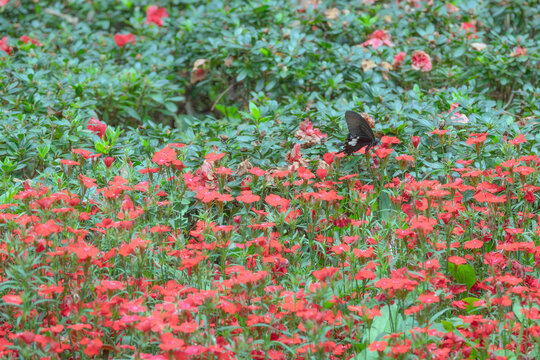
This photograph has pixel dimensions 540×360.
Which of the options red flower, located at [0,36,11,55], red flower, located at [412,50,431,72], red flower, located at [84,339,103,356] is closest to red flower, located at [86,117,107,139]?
red flower, located at [0,36,11,55]

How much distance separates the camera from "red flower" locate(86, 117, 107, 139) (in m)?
3.59

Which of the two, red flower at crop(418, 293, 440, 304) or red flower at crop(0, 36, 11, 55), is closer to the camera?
red flower at crop(418, 293, 440, 304)

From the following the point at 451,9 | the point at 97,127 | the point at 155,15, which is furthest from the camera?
the point at 155,15

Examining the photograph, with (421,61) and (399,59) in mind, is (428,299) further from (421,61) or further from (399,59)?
(399,59)

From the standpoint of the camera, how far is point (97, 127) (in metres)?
3.63

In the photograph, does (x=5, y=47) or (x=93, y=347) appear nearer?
(x=93, y=347)

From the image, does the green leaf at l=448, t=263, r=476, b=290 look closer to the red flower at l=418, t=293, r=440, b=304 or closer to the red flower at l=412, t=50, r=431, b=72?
the red flower at l=418, t=293, r=440, b=304

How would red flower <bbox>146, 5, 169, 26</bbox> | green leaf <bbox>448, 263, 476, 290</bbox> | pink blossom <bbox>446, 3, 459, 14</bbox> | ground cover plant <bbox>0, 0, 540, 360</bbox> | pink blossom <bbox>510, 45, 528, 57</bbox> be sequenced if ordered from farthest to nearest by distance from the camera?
red flower <bbox>146, 5, 169, 26</bbox> < pink blossom <bbox>446, 3, 459, 14</bbox> < pink blossom <bbox>510, 45, 528, 57</bbox> < green leaf <bbox>448, 263, 476, 290</bbox> < ground cover plant <bbox>0, 0, 540, 360</bbox>

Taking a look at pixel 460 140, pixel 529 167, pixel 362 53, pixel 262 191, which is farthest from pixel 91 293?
pixel 362 53

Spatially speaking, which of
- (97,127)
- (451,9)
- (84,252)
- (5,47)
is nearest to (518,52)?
(451,9)

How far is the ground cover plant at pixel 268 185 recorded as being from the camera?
229cm

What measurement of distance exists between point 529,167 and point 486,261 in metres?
0.48

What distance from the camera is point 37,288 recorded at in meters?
2.29

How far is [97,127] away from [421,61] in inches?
91.5
